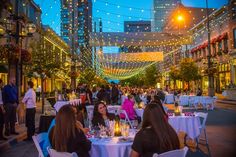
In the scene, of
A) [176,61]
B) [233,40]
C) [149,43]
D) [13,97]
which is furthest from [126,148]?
[176,61]

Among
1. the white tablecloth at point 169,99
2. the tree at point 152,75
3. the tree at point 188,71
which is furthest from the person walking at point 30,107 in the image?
the tree at point 152,75

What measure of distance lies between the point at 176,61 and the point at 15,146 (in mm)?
60094

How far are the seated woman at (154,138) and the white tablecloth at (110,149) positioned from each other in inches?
49.1

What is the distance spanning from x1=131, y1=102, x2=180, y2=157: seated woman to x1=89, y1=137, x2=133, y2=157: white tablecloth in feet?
4.09

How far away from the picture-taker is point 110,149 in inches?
211

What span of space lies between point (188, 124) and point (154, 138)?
232 inches

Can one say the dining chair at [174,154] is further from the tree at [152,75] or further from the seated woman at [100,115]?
the tree at [152,75]

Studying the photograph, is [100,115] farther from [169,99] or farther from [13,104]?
[169,99]

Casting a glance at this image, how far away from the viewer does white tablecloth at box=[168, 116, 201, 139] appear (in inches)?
375

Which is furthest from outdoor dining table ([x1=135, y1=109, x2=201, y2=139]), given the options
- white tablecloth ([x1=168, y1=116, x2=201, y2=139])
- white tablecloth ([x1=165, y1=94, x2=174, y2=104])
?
white tablecloth ([x1=165, y1=94, x2=174, y2=104])

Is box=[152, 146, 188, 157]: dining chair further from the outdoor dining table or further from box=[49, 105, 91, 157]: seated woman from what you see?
the outdoor dining table

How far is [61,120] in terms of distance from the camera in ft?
14.8

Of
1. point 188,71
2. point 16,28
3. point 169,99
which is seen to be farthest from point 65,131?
point 188,71

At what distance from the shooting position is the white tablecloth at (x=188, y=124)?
952cm
